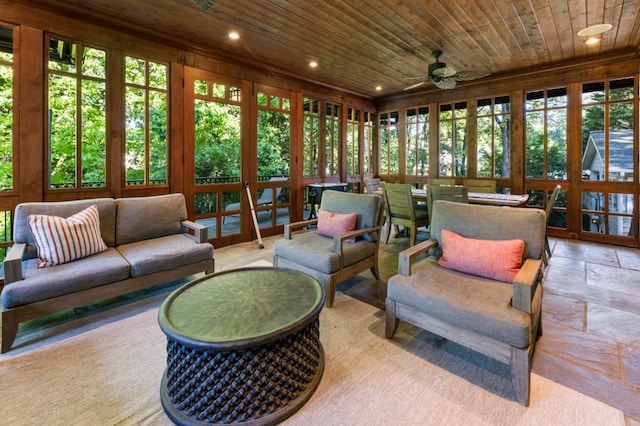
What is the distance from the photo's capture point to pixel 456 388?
1733 millimetres

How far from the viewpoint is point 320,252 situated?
9.23ft

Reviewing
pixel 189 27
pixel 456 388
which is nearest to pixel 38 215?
pixel 189 27

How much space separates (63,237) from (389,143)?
20.8 ft

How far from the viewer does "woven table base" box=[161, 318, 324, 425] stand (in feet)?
4.77

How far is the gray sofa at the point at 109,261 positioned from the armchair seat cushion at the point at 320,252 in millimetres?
814

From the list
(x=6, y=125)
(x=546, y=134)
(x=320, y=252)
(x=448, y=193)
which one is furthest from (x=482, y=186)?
(x=6, y=125)

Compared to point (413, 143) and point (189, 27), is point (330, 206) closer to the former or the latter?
point (189, 27)

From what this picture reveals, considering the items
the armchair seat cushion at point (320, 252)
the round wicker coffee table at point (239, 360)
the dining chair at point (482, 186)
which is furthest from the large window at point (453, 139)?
the round wicker coffee table at point (239, 360)

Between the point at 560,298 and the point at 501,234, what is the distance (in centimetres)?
130

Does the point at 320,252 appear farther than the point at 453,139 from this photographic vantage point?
No

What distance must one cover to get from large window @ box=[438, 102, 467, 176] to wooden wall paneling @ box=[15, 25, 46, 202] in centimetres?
627

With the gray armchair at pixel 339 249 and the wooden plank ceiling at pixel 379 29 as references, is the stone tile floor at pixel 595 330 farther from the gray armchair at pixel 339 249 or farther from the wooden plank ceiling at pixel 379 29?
the wooden plank ceiling at pixel 379 29

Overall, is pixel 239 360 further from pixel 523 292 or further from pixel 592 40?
pixel 592 40

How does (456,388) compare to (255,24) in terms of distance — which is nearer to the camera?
(456,388)
